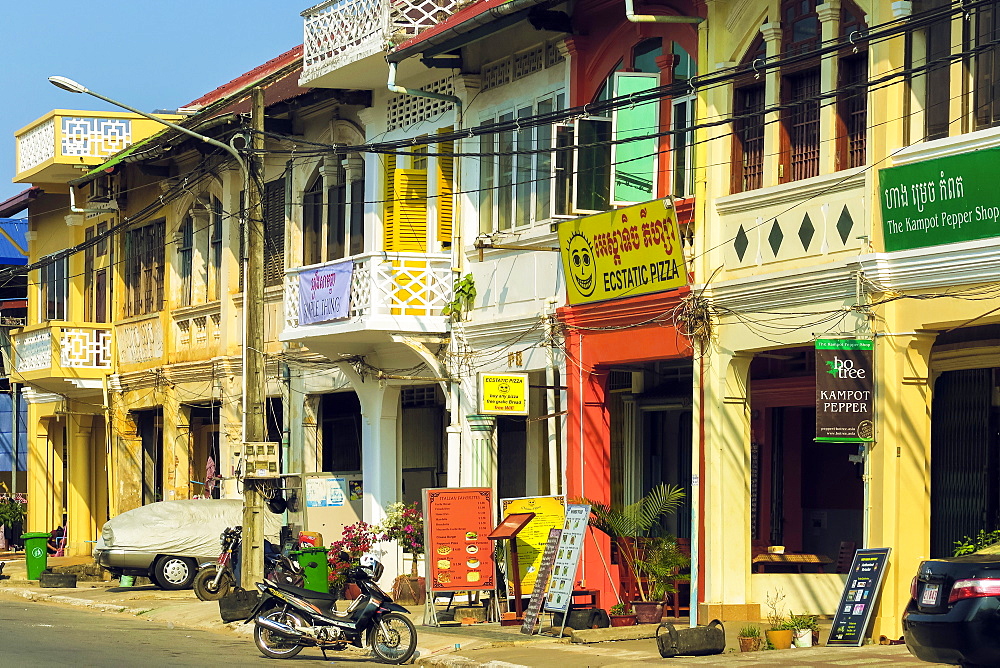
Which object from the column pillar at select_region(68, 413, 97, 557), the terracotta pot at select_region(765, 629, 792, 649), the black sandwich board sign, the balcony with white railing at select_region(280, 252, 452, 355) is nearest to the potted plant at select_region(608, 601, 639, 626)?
the terracotta pot at select_region(765, 629, 792, 649)

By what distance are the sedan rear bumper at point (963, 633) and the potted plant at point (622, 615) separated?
795cm

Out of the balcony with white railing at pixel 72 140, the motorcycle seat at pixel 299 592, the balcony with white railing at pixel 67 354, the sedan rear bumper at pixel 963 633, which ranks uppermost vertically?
the balcony with white railing at pixel 72 140

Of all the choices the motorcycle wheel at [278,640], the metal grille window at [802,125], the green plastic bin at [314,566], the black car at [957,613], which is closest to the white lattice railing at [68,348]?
the green plastic bin at [314,566]

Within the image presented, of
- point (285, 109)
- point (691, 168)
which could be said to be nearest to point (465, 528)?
point (691, 168)

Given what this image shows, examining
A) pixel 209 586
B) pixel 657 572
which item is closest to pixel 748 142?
pixel 657 572

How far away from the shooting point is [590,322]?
2103 cm

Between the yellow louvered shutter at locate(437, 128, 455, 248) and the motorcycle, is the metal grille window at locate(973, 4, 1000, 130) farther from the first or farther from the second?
the motorcycle

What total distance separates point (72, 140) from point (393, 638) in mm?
20684

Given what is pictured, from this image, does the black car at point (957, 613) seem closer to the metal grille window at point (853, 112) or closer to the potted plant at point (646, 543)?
the metal grille window at point (853, 112)

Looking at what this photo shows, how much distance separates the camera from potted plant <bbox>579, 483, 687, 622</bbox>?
1988 cm

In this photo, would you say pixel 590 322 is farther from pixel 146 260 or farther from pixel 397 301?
pixel 146 260

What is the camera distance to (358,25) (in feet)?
80.7

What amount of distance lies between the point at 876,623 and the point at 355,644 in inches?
217

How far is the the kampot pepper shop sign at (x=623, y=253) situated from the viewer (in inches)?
762
